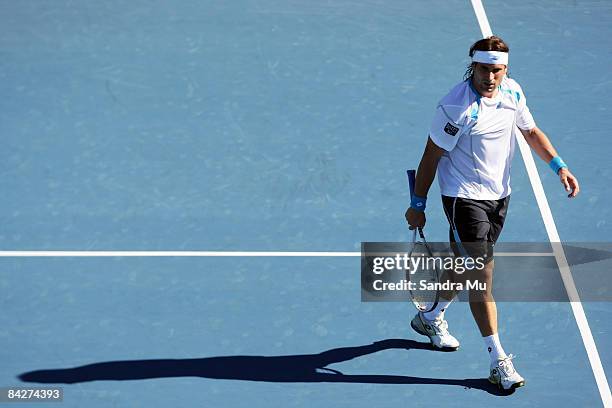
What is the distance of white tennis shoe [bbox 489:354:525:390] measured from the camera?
638cm

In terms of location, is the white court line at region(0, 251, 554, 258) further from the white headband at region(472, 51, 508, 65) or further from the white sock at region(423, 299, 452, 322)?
the white headband at region(472, 51, 508, 65)

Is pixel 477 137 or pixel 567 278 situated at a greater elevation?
pixel 477 137

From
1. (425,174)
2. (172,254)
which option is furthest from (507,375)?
(172,254)

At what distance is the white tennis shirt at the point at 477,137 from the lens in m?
6.09

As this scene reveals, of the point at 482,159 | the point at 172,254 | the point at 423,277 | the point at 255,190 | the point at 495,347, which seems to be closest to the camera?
the point at 482,159

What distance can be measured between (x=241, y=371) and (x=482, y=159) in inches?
82.4

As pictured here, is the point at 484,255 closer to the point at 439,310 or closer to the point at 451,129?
the point at 439,310

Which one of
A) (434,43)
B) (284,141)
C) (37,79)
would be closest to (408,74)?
(434,43)

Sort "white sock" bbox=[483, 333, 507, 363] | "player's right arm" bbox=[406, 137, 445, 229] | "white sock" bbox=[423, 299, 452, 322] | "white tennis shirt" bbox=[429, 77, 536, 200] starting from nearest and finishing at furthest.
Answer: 1. "white tennis shirt" bbox=[429, 77, 536, 200]
2. "player's right arm" bbox=[406, 137, 445, 229]
3. "white sock" bbox=[483, 333, 507, 363]
4. "white sock" bbox=[423, 299, 452, 322]

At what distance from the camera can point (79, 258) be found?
7.75 meters

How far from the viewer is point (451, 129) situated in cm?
609

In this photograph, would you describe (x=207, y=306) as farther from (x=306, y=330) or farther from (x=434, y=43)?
(x=434, y=43)

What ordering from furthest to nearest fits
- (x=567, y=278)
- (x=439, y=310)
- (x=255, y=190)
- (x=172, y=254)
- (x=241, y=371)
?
(x=255, y=190), (x=172, y=254), (x=567, y=278), (x=439, y=310), (x=241, y=371)

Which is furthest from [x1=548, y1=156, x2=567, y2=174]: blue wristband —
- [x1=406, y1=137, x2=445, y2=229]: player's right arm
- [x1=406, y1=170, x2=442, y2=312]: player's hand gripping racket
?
[x1=406, y1=170, x2=442, y2=312]: player's hand gripping racket
